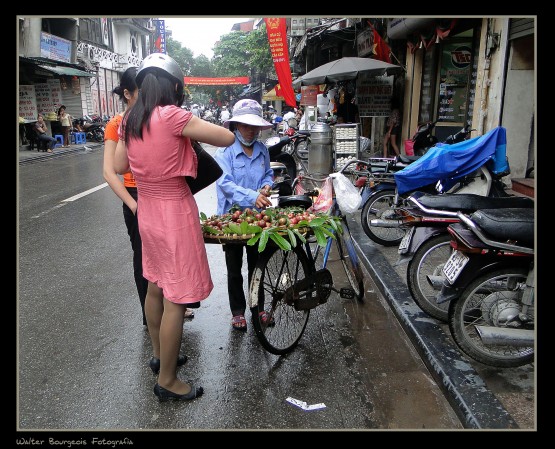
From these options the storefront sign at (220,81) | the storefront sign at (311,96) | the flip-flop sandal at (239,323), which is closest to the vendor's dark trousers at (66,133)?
the storefront sign at (311,96)

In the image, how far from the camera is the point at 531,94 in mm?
6801

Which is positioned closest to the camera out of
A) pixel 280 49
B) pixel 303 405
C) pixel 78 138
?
pixel 303 405

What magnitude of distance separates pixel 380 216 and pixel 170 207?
3.98 metres

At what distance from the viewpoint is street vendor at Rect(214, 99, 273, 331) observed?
336 cm

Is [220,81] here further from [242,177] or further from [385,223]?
[242,177]

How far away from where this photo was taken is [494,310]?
305 cm

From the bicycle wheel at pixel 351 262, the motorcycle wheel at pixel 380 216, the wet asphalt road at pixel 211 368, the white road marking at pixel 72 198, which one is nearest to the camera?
the wet asphalt road at pixel 211 368

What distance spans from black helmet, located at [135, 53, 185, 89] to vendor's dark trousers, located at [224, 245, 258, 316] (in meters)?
1.38

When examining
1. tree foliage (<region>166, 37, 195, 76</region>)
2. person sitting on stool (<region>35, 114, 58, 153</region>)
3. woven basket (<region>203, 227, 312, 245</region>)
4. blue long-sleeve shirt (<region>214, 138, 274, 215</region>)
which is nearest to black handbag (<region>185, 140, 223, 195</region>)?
woven basket (<region>203, 227, 312, 245</region>)

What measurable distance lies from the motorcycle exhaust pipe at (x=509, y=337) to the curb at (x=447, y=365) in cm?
23

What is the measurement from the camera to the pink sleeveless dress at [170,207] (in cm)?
238

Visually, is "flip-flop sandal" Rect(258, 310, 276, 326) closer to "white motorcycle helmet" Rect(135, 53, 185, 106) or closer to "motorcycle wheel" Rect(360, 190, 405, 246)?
"white motorcycle helmet" Rect(135, 53, 185, 106)

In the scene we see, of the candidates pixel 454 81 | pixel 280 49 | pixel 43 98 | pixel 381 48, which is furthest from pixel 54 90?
pixel 454 81

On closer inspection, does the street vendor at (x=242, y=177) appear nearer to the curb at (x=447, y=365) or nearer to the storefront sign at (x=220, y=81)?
the curb at (x=447, y=365)
